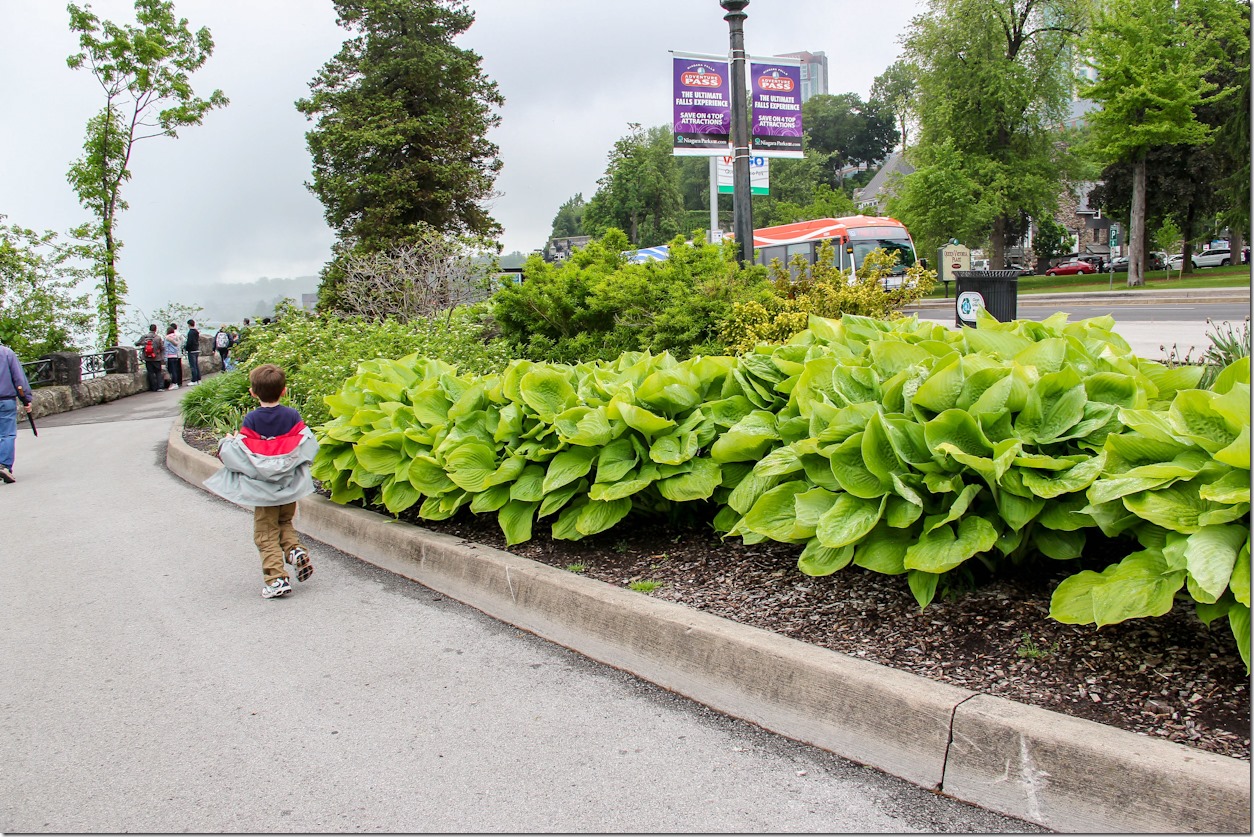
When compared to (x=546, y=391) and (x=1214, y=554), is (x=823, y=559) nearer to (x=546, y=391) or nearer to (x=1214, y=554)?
(x=1214, y=554)

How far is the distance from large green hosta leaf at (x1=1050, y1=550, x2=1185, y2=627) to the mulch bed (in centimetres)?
24

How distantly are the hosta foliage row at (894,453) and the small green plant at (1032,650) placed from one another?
26cm

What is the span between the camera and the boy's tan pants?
219 inches

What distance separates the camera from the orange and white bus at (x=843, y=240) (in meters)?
34.7

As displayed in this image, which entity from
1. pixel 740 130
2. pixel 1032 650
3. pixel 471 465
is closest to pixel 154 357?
pixel 740 130

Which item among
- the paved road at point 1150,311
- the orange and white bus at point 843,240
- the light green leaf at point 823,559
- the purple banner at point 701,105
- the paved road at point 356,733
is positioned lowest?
the paved road at point 356,733

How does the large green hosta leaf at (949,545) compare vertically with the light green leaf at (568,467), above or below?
below


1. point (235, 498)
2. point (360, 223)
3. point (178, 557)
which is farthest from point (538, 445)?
point (360, 223)

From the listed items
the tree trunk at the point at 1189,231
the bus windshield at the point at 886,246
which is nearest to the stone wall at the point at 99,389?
the bus windshield at the point at 886,246

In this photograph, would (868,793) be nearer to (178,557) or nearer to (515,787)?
(515,787)

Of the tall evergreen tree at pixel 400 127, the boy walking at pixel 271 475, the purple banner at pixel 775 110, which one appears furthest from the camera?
the tall evergreen tree at pixel 400 127

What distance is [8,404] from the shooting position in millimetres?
10859

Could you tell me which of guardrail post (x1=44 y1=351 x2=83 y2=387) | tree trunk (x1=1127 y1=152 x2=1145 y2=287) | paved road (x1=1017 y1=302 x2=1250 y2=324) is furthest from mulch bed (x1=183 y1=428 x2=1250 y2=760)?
tree trunk (x1=1127 y1=152 x2=1145 y2=287)

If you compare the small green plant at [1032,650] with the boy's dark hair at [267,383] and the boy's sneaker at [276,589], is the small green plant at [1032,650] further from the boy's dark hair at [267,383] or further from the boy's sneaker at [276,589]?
the boy's dark hair at [267,383]
